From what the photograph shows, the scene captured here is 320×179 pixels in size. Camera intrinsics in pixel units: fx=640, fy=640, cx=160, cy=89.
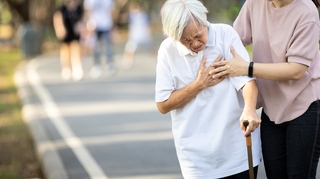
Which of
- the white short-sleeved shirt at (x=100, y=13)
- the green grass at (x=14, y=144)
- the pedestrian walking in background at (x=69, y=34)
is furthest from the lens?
the pedestrian walking in background at (x=69, y=34)

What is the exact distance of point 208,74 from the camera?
3.50 metres

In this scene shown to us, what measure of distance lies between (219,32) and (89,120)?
6524 millimetres

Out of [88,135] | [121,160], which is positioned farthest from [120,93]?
[121,160]

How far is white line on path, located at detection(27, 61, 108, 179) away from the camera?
22.7 ft

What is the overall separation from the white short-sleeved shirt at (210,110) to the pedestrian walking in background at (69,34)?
11.3 metres

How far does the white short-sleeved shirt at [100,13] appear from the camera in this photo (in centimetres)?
1477

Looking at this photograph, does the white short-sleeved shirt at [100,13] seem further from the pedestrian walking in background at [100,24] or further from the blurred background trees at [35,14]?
the blurred background trees at [35,14]

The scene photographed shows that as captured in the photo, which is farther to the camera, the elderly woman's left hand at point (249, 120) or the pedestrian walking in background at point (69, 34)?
the pedestrian walking in background at point (69, 34)

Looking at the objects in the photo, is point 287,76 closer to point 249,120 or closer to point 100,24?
point 249,120

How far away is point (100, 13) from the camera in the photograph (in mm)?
14852

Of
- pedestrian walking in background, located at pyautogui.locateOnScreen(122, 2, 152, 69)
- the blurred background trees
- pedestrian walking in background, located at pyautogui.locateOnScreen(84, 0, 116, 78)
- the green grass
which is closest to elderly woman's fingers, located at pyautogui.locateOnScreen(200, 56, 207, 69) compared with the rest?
the green grass

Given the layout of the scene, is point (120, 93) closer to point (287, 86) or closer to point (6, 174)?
point (6, 174)

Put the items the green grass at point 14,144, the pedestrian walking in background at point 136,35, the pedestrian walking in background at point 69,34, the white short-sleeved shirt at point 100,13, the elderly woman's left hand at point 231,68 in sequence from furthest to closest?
the pedestrian walking in background at point 136,35 → the pedestrian walking in background at point 69,34 → the white short-sleeved shirt at point 100,13 → the green grass at point 14,144 → the elderly woman's left hand at point 231,68

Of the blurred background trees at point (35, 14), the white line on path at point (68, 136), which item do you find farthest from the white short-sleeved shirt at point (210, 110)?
the blurred background trees at point (35, 14)
